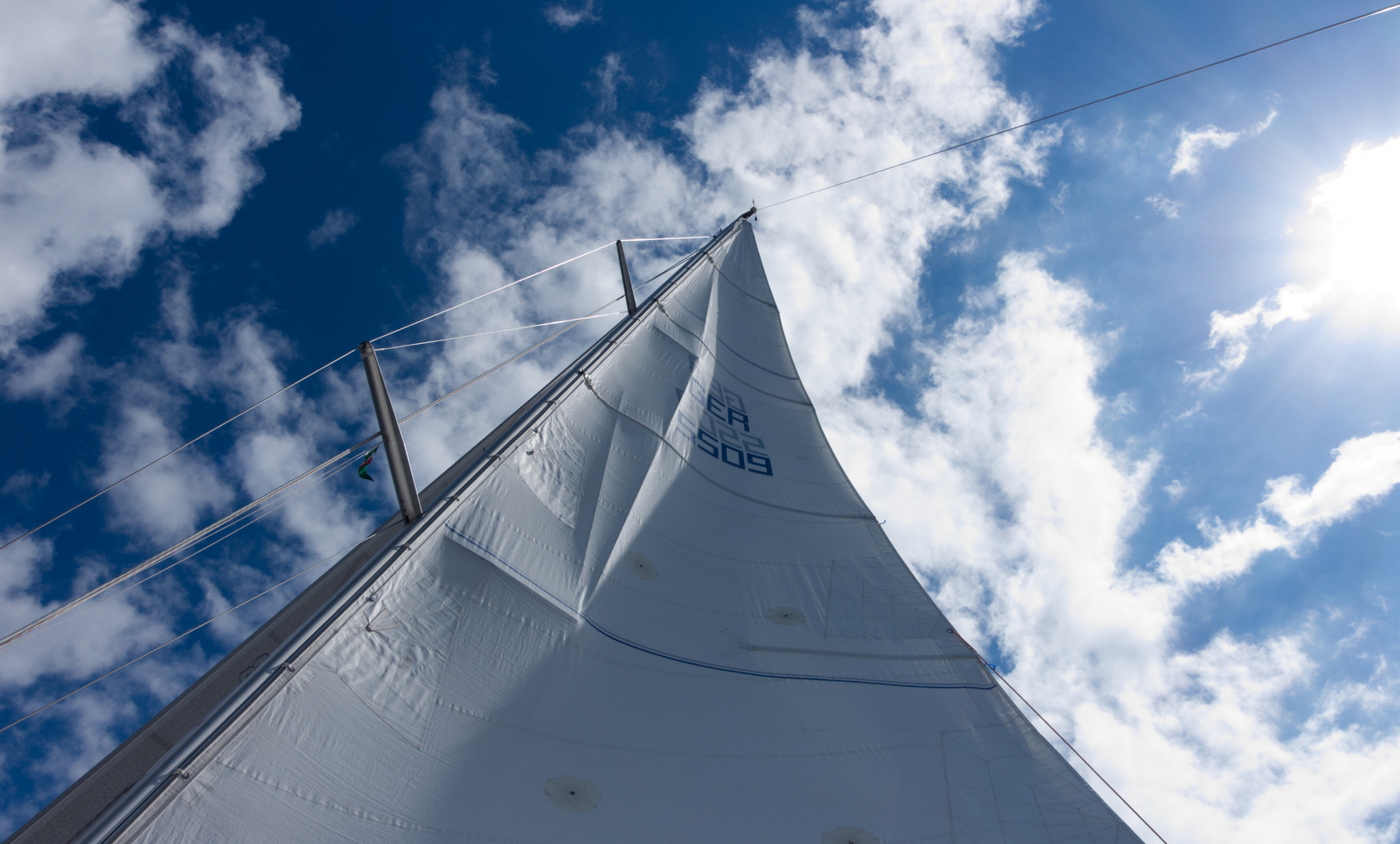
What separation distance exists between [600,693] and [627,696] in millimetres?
151

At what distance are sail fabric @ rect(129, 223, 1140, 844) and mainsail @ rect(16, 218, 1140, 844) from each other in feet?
0.04

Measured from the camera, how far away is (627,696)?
10.7 ft

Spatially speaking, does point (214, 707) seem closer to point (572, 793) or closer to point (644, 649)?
point (572, 793)

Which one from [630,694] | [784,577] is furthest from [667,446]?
[630,694]

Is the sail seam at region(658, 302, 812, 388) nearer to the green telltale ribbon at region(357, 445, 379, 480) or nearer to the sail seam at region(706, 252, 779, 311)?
the sail seam at region(706, 252, 779, 311)

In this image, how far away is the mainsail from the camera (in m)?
2.30

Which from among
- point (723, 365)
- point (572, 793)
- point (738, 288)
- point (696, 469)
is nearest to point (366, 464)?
point (572, 793)

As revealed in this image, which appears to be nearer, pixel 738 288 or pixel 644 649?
pixel 644 649

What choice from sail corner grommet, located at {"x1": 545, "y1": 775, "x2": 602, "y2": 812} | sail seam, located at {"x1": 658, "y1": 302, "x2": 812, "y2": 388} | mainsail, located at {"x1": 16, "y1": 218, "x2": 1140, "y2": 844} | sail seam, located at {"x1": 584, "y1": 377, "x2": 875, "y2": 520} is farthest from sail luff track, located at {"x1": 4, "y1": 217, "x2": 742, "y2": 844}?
sail seam, located at {"x1": 658, "y1": 302, "x2": 812, "y2": 388}

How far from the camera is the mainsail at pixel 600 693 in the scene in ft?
7.55

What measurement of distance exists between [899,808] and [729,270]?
8.71m

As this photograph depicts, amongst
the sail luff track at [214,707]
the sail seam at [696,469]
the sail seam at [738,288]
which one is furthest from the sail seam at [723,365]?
the sail luff track at [214,707]

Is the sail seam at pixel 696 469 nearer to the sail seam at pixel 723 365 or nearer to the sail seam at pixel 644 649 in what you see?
the sail seam at pixel 644 649

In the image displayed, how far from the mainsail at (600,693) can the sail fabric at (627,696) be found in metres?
0.01
